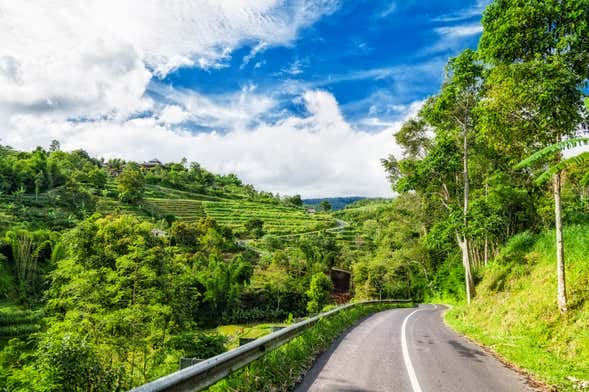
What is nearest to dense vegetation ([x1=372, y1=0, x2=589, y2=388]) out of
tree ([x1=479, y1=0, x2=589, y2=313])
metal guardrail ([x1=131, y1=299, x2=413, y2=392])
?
tree ([x1=479, y1=0, x2=589, y2=313])

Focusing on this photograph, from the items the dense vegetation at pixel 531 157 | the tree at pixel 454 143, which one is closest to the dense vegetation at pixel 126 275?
the dense vegetation at pixel 531 157

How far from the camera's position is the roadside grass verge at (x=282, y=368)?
15.7 ft

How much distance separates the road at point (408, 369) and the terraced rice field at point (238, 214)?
86946 millimetres

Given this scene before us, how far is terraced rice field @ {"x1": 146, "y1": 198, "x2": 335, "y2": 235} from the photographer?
100688mm

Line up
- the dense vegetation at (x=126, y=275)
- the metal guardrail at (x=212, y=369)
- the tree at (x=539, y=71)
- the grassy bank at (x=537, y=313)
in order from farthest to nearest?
the tree at (x=539, y=71) < the dense vegetation at (x=126, y=275) < the grassy bank at (x=537, y=313) < the metal guardrail at (x=212, y=369)

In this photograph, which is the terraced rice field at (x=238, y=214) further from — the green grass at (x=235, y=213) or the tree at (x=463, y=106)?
the tree at (x=463, y=106)

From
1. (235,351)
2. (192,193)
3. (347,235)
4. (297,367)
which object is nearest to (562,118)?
(297,367)

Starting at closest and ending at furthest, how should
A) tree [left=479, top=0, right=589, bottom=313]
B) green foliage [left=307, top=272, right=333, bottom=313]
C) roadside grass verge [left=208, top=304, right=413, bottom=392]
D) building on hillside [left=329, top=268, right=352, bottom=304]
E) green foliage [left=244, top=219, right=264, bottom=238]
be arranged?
roadside grass verge [left=208, top=304, right=413, bottom=392] → tree [left=479, top=0, right=589, bottom=313] → green foliage [left=307, top=272, right=333, bottom=313] → building on hillside [left=329, top=268, right=352, bottom=304] → green foliage [left=244, top=219, right=264, bottom=238]

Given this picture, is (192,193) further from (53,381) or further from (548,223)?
(53,381)

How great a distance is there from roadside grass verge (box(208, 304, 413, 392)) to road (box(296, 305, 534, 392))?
0.21 meters

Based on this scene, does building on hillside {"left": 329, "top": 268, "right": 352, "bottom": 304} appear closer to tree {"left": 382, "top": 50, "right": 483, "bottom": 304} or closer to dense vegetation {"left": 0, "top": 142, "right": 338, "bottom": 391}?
dense vegetation {"left": 0, "top": 142, "right": 338, "bottom": 391}

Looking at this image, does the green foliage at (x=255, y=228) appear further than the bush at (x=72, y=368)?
Yes

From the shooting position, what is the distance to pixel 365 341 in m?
10.4

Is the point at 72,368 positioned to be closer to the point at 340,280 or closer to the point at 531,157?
the point at 531,157
